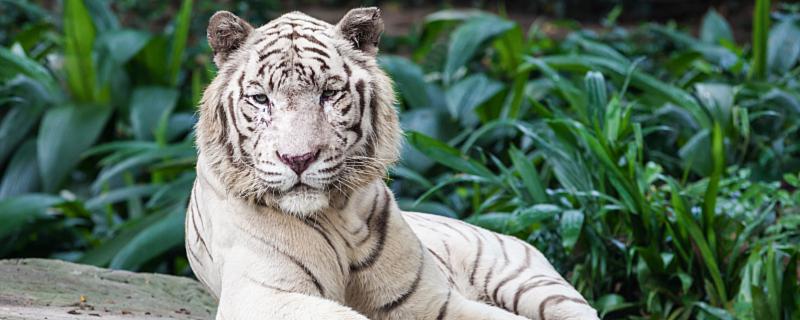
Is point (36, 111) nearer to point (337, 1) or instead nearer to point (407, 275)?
point (407, 275)

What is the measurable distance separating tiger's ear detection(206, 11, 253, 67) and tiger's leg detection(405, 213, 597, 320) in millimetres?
944

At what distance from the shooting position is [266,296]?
249 cm

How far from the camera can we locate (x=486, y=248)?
3.29 metres

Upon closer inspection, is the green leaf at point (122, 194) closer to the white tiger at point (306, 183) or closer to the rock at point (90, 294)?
the rock at point (90, 294)

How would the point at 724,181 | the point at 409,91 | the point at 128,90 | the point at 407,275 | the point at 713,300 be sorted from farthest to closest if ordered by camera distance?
the point at 128,90
the point at 409,91
the point at 724,181
the point at 713,300
the point at 407,275

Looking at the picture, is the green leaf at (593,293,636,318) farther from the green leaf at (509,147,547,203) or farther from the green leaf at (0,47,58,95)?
the green leaf at (0,47,58,95)

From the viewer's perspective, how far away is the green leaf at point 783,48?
6.36 metres

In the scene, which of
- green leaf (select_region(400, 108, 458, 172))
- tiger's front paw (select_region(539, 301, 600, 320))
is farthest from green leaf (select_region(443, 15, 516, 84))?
tiger's front paw (select_region(539, 301, 600, 320))

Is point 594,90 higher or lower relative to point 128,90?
higher

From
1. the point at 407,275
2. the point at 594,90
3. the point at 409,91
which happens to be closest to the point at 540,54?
the point at 409,91

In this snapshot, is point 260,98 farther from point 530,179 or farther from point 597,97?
point 597,97

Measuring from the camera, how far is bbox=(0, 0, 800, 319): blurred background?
13.7 feet

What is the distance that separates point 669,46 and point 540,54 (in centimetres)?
157

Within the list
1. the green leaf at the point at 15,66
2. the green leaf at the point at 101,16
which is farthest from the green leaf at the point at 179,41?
the green leaf at the point at 15,66
